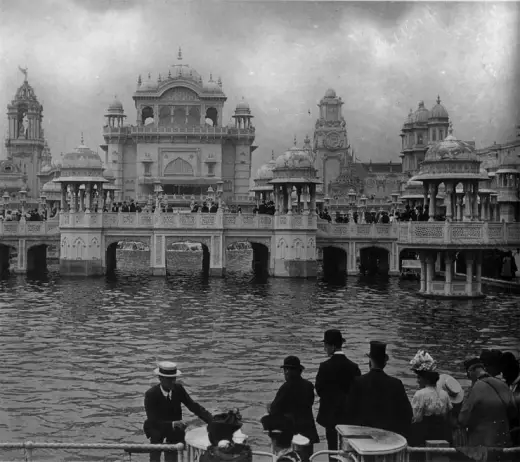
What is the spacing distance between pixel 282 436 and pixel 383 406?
41.8 inches

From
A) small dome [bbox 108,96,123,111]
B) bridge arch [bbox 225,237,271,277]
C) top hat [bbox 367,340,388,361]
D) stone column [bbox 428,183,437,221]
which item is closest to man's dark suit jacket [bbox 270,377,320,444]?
top hat [bbox 367,340,388,361]

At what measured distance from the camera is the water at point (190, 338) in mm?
13149

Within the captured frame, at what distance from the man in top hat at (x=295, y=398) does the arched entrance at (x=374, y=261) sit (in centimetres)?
3159

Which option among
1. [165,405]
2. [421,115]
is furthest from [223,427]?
[421,115]

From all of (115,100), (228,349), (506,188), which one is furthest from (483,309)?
(115,100)

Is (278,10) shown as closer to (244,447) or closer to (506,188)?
(244,447)

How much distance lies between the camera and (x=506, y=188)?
1608 inches

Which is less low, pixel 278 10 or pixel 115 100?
pixel 115 100

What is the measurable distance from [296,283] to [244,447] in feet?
90.1

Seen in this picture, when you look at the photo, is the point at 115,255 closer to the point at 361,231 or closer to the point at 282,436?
the point at 361,231

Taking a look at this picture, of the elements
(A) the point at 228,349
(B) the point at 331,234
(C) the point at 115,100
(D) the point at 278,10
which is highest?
(C) the point at 115,100

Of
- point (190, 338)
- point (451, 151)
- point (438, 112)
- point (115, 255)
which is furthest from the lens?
point (438, 112)

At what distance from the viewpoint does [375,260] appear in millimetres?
42031

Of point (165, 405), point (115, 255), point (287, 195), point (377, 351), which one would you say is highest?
point (287, 195)
